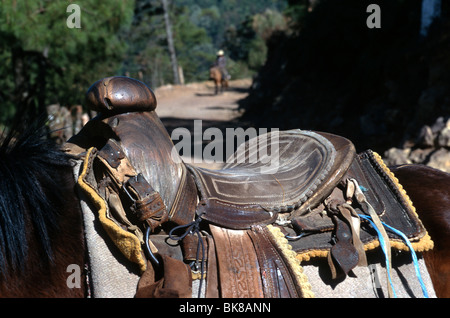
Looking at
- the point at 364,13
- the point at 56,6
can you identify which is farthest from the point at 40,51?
the point at 364,13

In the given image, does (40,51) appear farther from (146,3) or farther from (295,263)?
(146,3)

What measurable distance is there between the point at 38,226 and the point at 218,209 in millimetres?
565

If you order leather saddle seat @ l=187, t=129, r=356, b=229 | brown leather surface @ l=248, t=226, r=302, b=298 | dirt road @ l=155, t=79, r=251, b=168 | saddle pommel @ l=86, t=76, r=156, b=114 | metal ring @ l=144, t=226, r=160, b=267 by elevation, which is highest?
saddle pommel @ l=86, t=76, r=156, b=114

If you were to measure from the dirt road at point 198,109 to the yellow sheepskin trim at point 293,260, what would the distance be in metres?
4.74

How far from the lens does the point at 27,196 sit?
4.02 feet

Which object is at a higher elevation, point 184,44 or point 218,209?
point 184,44

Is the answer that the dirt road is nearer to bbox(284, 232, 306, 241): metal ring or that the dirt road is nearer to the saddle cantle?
the saddle cantle

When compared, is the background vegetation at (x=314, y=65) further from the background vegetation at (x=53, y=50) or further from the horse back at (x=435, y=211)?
the horse back at (x=435, y=211)

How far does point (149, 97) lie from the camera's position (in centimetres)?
136

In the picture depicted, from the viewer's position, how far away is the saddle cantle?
117 cm

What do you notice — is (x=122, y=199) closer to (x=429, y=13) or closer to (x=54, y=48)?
(x=429, y=13)

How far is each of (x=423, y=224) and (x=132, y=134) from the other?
3.92ft

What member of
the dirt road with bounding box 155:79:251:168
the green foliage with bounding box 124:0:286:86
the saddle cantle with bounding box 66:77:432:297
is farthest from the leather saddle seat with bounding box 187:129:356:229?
the green foliage with bounding box 124:0:286:86

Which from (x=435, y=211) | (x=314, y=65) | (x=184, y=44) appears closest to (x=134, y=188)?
(x=435, y=211)
